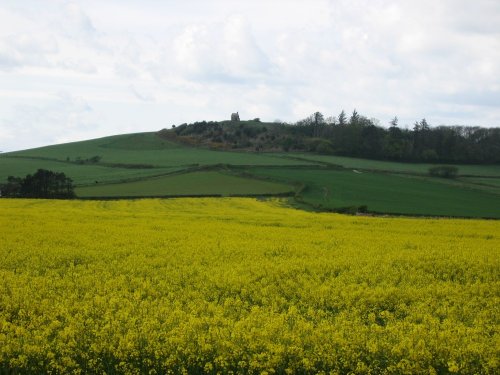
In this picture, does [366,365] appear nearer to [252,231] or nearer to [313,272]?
[313,272]

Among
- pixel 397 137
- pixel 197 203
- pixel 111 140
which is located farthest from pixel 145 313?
pixel 111 140

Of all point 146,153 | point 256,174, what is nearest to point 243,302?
point 256,174

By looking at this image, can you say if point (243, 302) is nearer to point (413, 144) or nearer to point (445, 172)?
point (445, 172)

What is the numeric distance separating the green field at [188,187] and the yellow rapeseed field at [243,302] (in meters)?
33.8

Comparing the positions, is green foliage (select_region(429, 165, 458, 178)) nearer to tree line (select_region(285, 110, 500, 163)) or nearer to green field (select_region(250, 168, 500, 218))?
green field (select_region(250, 168, 500, 218))

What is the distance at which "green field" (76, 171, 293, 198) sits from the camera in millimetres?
56156

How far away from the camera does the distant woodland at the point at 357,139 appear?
101 metres

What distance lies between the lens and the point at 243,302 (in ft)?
42.1

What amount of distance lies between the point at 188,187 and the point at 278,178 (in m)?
12.7

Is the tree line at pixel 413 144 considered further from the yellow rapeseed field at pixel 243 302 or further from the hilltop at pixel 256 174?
the yellow rapeseed field at pixel 243 302

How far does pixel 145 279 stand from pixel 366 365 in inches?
282

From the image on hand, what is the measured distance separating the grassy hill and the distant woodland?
221 inches

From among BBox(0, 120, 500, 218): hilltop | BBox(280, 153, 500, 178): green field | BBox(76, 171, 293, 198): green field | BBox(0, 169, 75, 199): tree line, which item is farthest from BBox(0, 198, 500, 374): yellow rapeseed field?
BBox(280, 153, 500, 178): green field

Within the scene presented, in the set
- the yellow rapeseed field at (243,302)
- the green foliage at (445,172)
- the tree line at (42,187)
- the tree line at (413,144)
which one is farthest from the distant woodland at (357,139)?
the yellow rapeseed field at (243,302)
